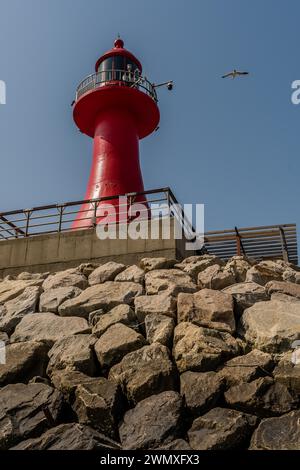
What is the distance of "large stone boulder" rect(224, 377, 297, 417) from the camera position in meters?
4.93

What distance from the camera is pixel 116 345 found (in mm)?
6188

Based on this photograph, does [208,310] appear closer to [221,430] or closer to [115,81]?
[221,430]

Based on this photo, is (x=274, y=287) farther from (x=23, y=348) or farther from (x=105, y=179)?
(x=105, y=179)

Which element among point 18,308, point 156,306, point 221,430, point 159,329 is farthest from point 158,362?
point 18,308

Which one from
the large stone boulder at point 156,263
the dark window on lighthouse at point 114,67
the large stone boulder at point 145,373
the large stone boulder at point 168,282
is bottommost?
the large stone boulder at point 145,373

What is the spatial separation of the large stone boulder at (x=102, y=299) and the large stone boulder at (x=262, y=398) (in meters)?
2.78

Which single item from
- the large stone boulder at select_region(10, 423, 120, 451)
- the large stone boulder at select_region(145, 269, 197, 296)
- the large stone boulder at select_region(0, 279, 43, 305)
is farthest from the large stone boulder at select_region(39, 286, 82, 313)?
the large stone boulder at select_region(10, 423, 120, 451)

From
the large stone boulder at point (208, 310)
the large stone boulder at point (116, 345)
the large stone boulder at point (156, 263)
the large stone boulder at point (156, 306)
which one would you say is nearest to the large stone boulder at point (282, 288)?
the large stone boulder at point (208, 310)

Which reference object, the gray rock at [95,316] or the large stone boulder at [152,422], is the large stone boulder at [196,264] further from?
the large stone boulder at [152,422]

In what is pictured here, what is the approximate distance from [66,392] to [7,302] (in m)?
3.40

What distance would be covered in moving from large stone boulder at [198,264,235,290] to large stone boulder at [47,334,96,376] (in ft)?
7.33

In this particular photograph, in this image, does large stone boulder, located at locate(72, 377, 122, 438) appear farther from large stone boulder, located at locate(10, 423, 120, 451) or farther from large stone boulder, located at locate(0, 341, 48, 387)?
large stone boulder, located at locate(0, 341, 48, 387)

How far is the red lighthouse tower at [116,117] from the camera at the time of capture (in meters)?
13.8
